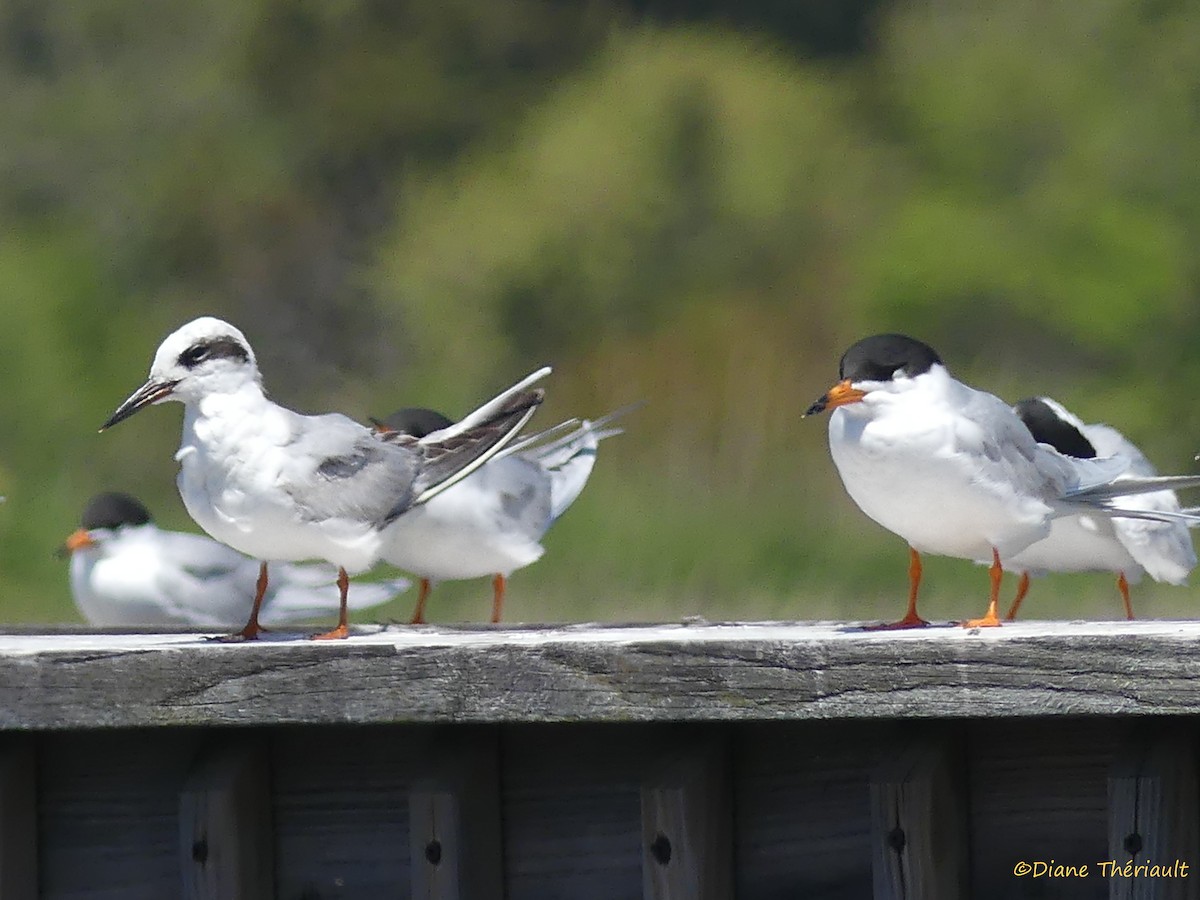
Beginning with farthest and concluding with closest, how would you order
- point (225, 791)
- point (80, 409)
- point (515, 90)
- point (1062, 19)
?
1. point (515, 90)
2. point (1062, 19)
3. point (80, 409)
4. point (225, 791)

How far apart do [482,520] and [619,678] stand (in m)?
2.43

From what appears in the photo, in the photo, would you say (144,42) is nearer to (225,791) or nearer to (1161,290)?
(1161,290)

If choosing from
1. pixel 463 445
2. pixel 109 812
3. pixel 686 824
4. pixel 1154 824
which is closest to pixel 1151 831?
pixel 1154 824

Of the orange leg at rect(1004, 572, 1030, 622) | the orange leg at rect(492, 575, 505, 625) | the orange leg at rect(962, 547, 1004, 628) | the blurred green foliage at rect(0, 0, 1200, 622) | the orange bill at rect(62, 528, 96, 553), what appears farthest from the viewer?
the blurred green foliage at rect(0, 0, 1200, 622)

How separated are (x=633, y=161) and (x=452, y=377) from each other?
2.19m

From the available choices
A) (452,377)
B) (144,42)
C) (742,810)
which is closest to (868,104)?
(452,377)

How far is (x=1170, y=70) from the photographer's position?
485 inches

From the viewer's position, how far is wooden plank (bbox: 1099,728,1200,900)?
7.97 feet

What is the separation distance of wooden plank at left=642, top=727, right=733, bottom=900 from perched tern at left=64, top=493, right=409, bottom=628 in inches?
98.0

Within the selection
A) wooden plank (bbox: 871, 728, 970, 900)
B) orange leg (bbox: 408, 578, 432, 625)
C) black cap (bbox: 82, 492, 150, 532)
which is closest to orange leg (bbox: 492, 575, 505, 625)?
orange leg (bbox: 408, 578, 432, 625)

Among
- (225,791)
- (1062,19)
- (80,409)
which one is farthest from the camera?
(1062,19)

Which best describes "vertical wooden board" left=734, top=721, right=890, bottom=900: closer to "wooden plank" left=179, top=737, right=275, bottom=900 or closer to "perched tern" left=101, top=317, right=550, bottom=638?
"wooden plank" left=179, top=737, right=275, bottom=900

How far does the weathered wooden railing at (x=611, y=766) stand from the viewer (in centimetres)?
244

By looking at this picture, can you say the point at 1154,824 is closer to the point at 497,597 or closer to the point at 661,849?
the point at 661,849
